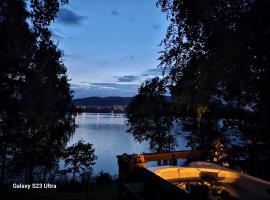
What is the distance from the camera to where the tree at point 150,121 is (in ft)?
87.8

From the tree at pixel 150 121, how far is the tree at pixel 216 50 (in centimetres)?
1790

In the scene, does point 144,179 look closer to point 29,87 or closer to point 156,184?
point 156,184

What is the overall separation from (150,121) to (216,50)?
71.8 feet

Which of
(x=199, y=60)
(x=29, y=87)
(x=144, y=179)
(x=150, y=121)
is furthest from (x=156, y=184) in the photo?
(x=150, y=121)

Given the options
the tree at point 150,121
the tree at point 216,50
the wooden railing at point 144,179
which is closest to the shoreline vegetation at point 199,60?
the tree at point 216,50

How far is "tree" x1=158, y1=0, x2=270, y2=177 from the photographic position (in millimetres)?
6125

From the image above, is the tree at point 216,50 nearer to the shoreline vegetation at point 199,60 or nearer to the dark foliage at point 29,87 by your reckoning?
the shoreline vegetation at point 199,60

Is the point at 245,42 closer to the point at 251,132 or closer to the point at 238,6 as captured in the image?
the point at 238,6

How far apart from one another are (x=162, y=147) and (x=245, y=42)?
23.5 metres

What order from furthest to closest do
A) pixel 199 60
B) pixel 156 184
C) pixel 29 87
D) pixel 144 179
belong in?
pixel 29 87 → pixel 199 60 → pixel 144 179 → pixel 156 184

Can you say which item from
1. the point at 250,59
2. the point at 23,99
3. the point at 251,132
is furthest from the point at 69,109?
the point at 250,59

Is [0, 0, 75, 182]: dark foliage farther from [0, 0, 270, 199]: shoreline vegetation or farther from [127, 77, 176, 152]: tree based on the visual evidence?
[127, 77, 176, 152]: tree

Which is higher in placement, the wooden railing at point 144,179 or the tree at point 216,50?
the tree at point 216,50

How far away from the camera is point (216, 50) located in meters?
6.62
